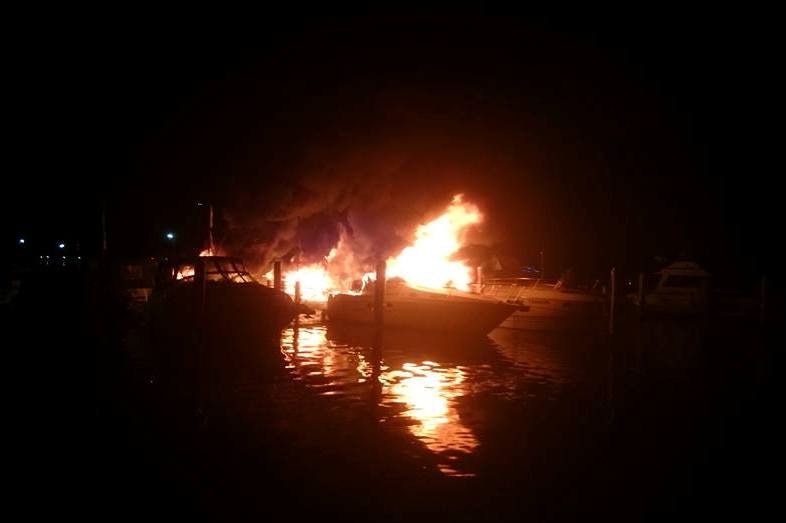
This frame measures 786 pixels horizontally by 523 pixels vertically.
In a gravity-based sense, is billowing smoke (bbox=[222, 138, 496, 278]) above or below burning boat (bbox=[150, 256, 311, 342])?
above

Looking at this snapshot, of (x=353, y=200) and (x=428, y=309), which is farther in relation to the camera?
(x=353, y=200)

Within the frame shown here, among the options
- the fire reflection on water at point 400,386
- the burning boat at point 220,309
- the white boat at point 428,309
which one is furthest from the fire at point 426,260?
Result: the fire reflection on water at point 400,386

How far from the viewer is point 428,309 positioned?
2273cm

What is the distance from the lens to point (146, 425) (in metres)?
9.98

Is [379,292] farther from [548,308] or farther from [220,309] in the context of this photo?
[548,308]

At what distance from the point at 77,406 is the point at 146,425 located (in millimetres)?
1505

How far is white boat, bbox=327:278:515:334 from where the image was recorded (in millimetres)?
21812

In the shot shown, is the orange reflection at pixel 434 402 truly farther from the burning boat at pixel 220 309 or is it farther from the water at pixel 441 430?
the burning boat at pixel 220 309

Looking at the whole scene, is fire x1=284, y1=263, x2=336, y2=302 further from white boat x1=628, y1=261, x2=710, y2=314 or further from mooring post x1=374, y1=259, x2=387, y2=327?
mooring post x1=374, y1=259, x2=387, y2=327

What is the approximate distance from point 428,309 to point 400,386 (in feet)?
29.6

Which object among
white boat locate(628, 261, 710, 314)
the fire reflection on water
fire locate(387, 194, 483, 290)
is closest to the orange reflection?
the fire reflection on water

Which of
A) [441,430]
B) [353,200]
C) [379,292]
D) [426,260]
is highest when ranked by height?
[353,200]

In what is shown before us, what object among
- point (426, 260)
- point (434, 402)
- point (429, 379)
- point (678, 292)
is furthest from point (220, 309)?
point (678, 292)

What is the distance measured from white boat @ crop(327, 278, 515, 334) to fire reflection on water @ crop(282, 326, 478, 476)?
11.4 ft
